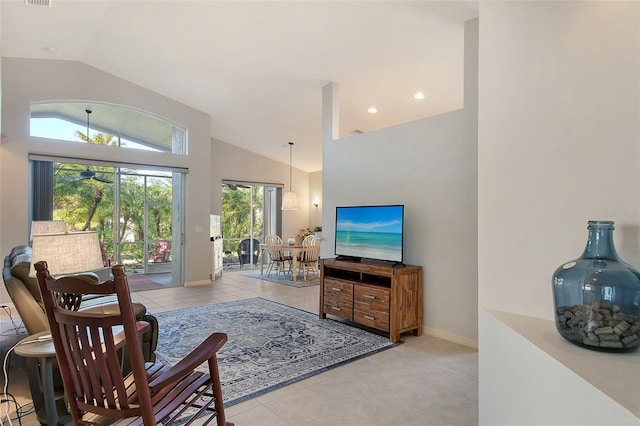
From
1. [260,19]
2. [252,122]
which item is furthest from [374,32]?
[252,122]

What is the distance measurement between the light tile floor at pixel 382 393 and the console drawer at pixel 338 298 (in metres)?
0.76

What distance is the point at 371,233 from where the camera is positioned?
4.32 metres

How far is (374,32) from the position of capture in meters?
3.96

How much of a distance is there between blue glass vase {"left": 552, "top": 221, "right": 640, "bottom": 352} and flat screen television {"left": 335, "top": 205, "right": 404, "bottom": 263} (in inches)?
107

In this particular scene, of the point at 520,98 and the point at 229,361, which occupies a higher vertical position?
the point at 520,98

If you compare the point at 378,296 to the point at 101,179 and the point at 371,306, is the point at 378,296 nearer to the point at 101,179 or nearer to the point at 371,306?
the point at 371,306

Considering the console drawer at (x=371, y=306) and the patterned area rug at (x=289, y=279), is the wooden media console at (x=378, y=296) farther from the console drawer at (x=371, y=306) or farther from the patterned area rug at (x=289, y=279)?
the patterned area rug at (x=289, y=279)

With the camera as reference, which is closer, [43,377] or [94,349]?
[94,349]

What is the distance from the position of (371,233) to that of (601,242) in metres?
3.12

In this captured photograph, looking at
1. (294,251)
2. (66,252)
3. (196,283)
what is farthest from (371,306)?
(196,283)

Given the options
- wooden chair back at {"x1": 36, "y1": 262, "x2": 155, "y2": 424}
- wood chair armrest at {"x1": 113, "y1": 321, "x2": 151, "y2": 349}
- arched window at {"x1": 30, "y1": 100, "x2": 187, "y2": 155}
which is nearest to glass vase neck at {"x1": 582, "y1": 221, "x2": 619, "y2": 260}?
wooden chair back at {"x1": 36, "y1": 262, "x2": 155, "y2": 424}

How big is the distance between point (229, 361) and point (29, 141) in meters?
4.94

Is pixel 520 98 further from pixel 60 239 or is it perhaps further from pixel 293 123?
pixel 293 123

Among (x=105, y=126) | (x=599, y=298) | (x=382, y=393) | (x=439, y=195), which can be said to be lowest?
(x=382, y=393)
